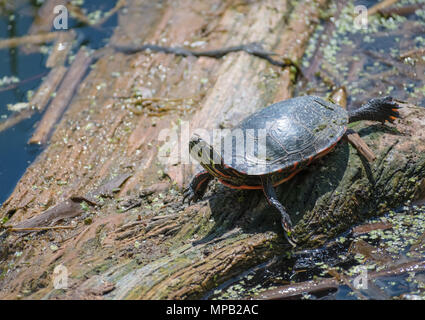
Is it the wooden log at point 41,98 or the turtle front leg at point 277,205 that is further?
the wooden log at point 41,98

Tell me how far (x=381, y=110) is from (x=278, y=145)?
3.80 ft

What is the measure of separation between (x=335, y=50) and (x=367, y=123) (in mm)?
2877

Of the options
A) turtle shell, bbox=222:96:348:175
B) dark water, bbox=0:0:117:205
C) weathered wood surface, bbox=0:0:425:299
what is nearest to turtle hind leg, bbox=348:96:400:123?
weathered wood surface, bbox=0:0:425:299

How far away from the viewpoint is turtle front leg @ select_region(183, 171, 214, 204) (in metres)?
4.45

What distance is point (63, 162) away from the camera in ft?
17.9

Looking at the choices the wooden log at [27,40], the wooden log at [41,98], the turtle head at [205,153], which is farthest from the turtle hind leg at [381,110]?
the wooden log at [27,40]

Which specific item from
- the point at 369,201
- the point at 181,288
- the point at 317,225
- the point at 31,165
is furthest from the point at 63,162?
the point at 369,201

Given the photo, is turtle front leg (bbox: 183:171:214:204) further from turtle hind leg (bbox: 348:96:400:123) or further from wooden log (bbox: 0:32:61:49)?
wooden log (bbox: 0:32:61:49)

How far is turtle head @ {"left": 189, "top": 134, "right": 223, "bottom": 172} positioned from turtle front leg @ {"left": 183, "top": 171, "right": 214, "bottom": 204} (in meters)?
0.40

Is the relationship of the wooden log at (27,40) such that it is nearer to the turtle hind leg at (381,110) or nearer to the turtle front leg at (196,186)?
the turtle front leg at (196,186)

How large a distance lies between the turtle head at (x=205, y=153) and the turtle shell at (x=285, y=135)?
105 millimetres

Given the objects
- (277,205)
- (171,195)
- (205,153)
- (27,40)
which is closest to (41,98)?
(27,40)

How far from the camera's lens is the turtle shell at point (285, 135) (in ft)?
13.4

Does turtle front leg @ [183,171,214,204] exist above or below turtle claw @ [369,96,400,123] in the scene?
below
